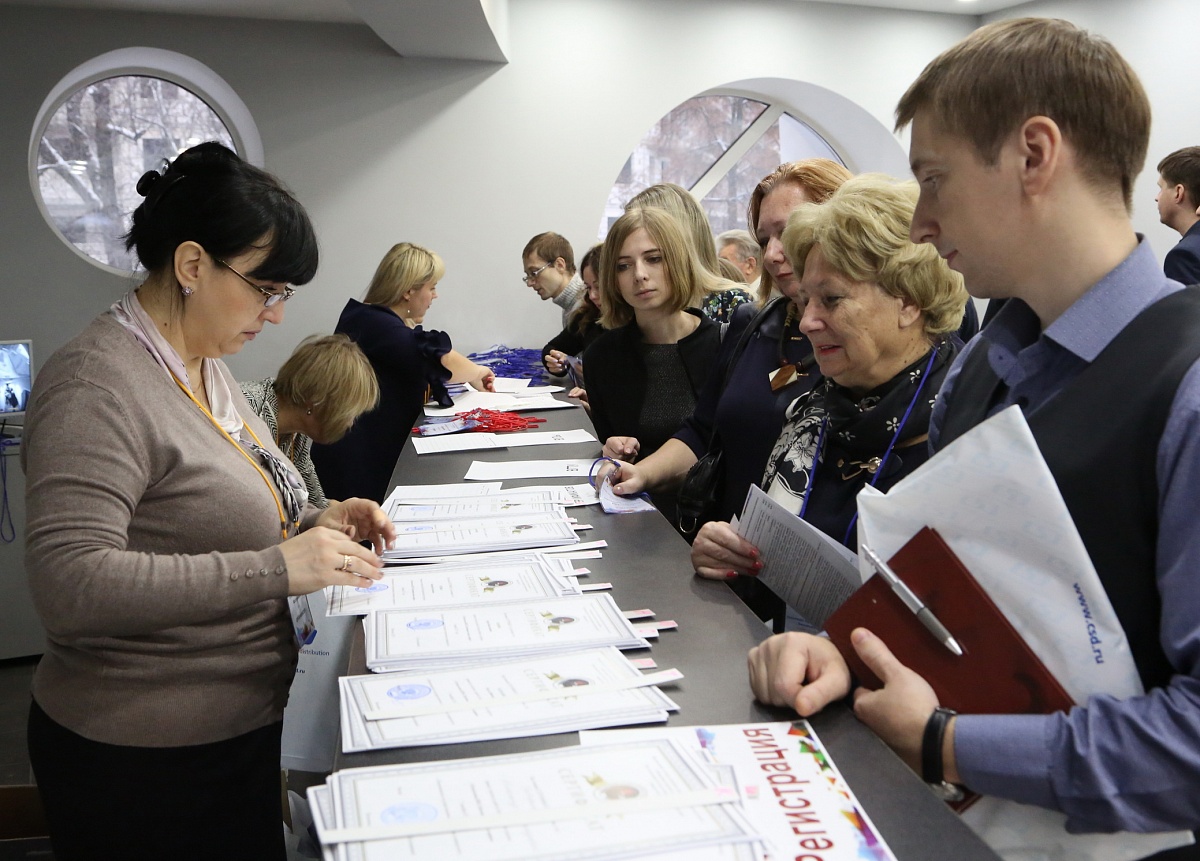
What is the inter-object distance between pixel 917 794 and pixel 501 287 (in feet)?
17.8

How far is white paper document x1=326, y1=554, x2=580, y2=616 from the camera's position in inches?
56.6

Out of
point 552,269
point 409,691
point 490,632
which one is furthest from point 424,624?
point 552,269

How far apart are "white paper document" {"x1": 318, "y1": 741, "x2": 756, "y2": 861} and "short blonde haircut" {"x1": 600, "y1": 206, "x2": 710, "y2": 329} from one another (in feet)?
7.08

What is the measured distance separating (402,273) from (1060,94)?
3.74m

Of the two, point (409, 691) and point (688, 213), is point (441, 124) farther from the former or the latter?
point (409, 691)

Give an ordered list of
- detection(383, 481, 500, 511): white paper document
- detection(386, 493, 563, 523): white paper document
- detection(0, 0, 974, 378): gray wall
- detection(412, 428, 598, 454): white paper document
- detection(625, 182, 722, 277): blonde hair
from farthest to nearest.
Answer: detection(0, 0, 974, 378): gray wall < detection(625, 182, 722, 277): blonde hair < detection(412, 428, 598, 454): white paper document < detection(383, 481, 500, 511): white paper document < detection(386, 493, 563, 523): white paper document

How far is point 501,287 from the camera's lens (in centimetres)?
609

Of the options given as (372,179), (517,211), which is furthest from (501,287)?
(372,179)

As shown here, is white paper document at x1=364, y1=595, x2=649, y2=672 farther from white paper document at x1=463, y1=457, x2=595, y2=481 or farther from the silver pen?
white paper document at x1=463, y1=457, x2=595, y2=481

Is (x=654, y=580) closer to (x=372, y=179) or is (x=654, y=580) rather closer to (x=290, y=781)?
(x=290, y=781)

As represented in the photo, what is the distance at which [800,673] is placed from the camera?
1.07 metres

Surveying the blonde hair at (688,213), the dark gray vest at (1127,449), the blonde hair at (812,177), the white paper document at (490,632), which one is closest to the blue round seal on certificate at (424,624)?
the white paper document at (490,632)

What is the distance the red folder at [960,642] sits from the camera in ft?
3.02

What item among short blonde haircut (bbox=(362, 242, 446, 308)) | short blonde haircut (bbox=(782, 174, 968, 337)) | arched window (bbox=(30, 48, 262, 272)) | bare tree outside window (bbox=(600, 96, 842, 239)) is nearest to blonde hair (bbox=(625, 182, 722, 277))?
short blonde haircut (bbox=(782, 174, 968, 337))
